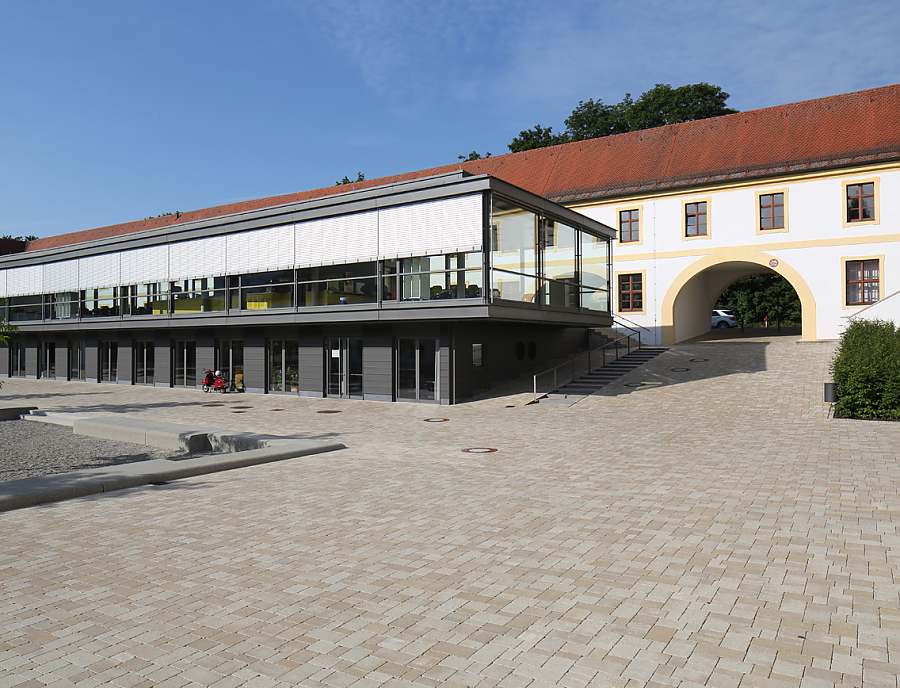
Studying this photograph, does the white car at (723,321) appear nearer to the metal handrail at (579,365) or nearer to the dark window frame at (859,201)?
the dark window frame at (859,201)

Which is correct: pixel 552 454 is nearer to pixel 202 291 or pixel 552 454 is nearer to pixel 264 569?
pixel 264 569

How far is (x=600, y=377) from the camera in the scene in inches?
959

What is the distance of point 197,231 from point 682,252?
2192 cm

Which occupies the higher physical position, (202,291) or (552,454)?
(202,291)

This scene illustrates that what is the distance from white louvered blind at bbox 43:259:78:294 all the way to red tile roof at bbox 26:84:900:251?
2266 cm

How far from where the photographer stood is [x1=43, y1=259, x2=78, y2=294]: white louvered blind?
32812 millimetres

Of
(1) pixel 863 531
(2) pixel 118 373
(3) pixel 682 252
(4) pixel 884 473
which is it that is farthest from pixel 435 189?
(2) pixel 118 373

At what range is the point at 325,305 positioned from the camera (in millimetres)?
22750

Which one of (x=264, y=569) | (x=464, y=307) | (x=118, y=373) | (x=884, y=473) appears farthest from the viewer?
(x=118, y=373)

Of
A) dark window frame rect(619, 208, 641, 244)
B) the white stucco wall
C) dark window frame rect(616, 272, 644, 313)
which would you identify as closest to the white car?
the white stucco wall

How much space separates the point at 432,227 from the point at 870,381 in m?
11.9

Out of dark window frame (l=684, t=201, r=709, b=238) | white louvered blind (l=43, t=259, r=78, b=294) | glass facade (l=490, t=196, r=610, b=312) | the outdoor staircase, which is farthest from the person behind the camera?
white louvered blind (l=43, t=259, r=78, b=294)

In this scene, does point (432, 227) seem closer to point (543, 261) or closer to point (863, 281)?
point (543, 261)

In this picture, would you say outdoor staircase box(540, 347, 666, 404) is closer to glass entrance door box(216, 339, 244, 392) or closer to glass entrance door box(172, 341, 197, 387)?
glass entrance door box(216, 339, 244, 392)
